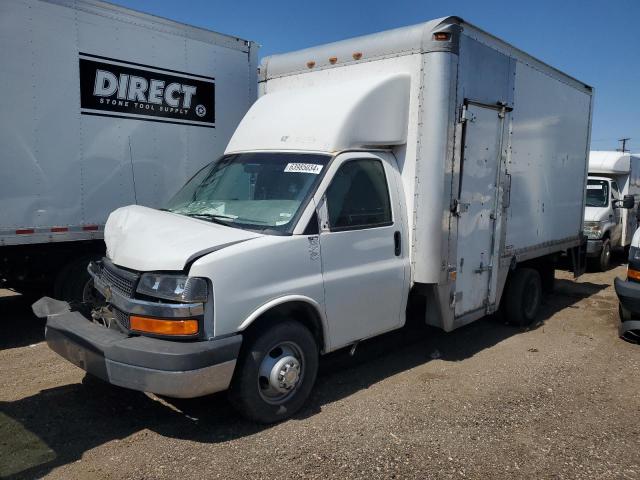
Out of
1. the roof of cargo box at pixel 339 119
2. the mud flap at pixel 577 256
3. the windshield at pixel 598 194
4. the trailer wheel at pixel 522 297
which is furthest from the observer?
the windshield at pixel 598 194

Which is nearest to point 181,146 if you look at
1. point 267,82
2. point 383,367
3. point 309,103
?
point 267,82

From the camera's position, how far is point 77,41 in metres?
6.03

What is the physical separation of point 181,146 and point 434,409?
4545 mm

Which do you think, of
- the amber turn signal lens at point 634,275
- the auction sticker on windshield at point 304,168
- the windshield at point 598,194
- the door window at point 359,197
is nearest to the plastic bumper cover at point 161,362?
the door window at point 359,197

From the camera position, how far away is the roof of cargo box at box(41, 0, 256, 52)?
6055 millimetres

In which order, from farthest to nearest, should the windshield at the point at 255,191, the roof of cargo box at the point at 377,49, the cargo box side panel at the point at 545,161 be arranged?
1. the cargo box side panel at the point at 545,161
2. the roof of cargo box at the point at 377,49
3. the windshield at the point at 255,191

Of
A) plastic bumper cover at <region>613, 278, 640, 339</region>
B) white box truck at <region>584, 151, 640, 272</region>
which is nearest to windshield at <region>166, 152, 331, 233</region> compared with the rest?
plastic bumper cover at <region>613, 278, 640, 339</region>

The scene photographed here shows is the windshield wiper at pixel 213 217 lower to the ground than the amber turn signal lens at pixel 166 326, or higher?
higher

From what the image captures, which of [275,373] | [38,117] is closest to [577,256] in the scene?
[275,373]

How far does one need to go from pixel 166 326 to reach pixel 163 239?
2.07ft

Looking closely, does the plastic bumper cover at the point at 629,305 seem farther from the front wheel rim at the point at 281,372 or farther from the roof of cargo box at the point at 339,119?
the front wheel rim at the point at 281,372

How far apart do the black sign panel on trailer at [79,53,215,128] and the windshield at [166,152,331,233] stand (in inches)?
74.1

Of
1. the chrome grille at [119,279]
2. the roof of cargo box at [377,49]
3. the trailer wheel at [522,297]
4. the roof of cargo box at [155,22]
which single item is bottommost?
the trailer wheel at [522,297]

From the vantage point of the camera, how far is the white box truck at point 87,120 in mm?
5688
